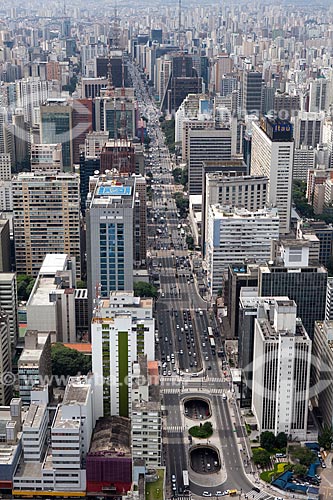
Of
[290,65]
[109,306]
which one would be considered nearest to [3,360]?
[109,306]

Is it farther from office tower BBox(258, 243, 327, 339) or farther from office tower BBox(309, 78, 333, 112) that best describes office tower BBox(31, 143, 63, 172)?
office tower BBox(309, 78, 333, 112)

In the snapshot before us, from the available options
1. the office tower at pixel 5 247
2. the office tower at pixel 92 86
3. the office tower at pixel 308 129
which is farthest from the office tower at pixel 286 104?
the office tower at pixel 5 247

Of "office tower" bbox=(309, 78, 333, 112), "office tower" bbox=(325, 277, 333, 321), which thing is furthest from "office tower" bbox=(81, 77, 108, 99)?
"office tower" bbox=(325, 277, 333, 321)

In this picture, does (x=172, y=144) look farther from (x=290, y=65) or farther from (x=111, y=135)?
(x=290, y=65)

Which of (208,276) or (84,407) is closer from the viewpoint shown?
(84,407)

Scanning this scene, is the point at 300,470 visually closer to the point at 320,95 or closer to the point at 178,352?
the point at 178,352

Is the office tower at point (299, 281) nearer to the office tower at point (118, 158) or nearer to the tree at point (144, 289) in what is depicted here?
the tree at point (144, 289)

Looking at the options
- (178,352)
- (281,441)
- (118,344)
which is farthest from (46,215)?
(281,441)
